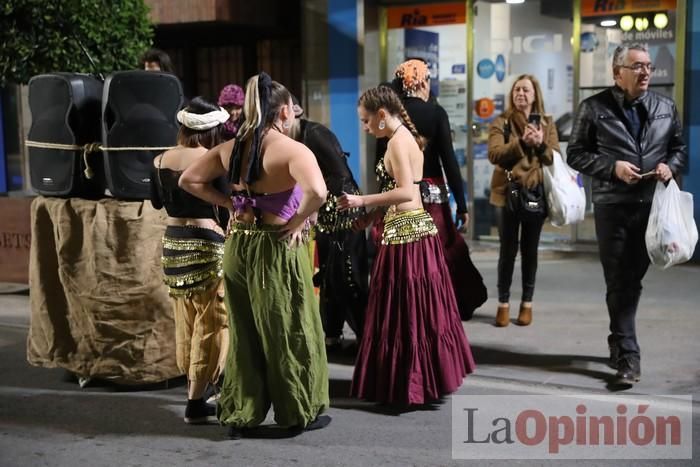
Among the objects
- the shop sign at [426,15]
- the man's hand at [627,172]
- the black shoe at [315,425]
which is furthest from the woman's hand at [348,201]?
the shop sign at [426,15]

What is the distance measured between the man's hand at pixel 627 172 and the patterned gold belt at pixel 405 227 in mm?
1201

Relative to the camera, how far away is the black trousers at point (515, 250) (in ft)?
24.5

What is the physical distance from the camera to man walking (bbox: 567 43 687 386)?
228 inches

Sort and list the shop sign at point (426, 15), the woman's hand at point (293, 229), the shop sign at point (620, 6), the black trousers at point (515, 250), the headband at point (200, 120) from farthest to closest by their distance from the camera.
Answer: the shop sign at point (426, 15) < the shop sign at point (620, 6) < the black trousers at point (515, 250) < the headband at point (200, 120) < the woman's hand at point (293, 229)

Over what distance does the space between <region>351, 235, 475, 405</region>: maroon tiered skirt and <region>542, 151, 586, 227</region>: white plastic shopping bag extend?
1.98 metres

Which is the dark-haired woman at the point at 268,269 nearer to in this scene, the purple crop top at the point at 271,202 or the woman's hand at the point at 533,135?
the purple crop top at the point at 271,202

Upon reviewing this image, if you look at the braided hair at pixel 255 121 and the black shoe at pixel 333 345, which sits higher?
the braided hair at pixel 255 121

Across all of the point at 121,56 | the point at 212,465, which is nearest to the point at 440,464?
the point at 212,465

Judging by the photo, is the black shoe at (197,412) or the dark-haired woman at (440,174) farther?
the dark-haired woman at (440,174)

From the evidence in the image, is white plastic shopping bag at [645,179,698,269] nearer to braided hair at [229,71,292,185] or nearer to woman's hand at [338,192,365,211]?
woman's hand at [338,192,365,211]

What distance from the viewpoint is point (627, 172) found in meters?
5.66

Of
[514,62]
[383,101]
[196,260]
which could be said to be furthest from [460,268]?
[514,62]

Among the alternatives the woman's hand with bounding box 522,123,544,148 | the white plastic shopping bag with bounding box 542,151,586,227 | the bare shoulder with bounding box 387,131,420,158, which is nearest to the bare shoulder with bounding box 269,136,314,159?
the bare shoulder with bounding box 387,131,420,158

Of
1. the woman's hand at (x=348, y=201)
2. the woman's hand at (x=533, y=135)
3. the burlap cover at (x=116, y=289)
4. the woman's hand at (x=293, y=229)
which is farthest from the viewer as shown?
the woman's hand at (x=533, y=135)
